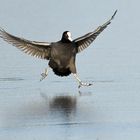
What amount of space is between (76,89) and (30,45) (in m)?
1.44

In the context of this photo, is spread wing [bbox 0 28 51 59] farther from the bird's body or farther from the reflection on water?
the reflection on water

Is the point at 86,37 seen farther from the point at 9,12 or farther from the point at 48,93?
the point at 9,12

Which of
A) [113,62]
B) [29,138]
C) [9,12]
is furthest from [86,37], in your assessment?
[9,12]

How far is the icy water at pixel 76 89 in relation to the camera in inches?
430

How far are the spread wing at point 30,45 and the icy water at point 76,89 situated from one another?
0.44 metres

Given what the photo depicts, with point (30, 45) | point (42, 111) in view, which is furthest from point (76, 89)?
point (42, 111)

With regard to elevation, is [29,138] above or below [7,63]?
below

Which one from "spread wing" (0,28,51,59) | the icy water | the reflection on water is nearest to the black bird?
"spread wing" (0,28,51,59)

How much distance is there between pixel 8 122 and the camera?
37.2 feet

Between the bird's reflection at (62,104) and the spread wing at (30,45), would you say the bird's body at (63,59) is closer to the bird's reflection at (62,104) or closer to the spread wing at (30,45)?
the spread wing at (30,45)

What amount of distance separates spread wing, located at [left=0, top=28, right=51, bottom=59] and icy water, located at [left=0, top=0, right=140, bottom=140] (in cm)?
44

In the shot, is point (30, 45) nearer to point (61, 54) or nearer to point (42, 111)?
point (61, 54)

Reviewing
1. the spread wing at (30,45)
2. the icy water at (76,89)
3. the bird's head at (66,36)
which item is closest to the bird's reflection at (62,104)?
the icy water at (76,89)

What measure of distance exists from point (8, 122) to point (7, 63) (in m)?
5.40
